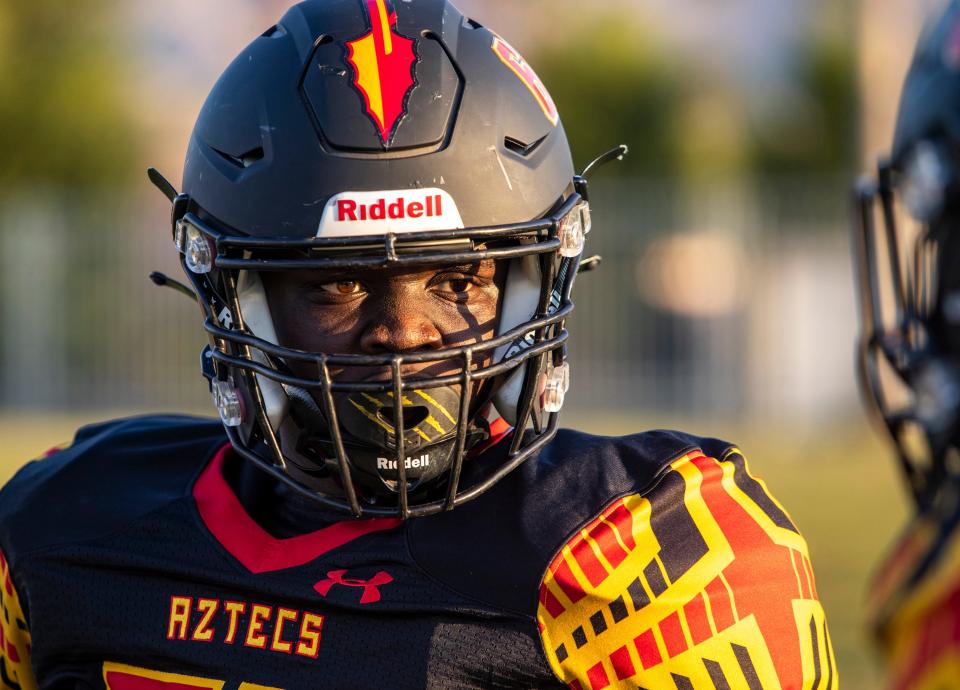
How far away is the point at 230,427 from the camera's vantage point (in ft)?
7.68

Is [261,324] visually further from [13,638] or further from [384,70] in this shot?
[13,638]

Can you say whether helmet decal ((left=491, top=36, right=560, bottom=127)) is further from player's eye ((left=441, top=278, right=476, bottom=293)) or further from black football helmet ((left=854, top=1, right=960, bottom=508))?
black football helmet ((left=854, top=1, right=960, bottom=508))

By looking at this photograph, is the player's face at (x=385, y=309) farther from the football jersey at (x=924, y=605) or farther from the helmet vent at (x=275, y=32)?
the football jersey at (x=924, y=605)

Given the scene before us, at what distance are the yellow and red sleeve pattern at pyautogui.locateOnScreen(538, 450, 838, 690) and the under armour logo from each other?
262mm

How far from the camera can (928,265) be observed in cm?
165

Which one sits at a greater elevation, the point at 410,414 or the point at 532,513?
the point at 410,414

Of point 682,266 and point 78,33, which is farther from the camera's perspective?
point 78,33

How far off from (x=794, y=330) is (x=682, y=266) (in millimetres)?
1215

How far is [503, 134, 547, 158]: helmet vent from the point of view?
235cm

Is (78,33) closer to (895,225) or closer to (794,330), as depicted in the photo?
(794,330)

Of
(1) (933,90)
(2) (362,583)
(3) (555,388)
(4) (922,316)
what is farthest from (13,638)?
(1) (933,90)

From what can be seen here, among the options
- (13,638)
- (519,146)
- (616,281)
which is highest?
(519,146)

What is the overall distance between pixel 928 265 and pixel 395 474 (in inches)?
36.2

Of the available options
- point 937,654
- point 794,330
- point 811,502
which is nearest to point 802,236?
point 794,330
